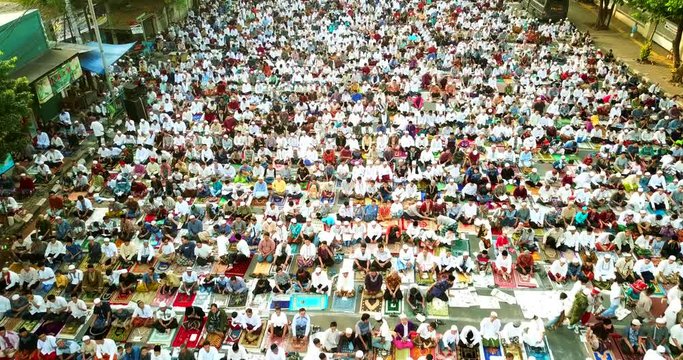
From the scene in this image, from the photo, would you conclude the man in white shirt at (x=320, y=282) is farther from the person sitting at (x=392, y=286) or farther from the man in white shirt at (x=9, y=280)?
the man in white shirt at (x=9, y=280)

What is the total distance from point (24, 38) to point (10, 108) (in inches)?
291

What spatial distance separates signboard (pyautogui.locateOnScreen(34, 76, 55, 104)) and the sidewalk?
2578cm

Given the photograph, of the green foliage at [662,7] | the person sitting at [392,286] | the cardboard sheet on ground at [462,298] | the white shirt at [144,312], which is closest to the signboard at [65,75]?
the white shirt at [144,312]

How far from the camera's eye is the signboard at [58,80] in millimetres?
19125

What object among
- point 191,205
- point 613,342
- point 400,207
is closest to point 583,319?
point 613,342

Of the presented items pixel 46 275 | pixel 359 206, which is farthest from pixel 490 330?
pixel 46 275

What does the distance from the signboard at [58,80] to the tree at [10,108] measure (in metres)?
4.65

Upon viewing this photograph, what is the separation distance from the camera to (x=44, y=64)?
19.7 m

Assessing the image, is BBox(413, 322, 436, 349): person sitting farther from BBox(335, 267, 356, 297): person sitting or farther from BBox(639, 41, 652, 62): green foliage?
BBox(639, 41, 652, 62): green foliage

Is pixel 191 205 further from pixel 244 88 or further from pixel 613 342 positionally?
pixel 613 342

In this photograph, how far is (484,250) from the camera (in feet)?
44.5

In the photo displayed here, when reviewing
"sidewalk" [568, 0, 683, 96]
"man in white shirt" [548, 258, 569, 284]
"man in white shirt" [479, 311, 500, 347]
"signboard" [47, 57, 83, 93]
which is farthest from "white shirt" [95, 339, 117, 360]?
"sidewalk" [568, 0, 683, 96]

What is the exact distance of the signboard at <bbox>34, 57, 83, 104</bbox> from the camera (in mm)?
19125

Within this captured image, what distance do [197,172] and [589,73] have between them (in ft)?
60.3
